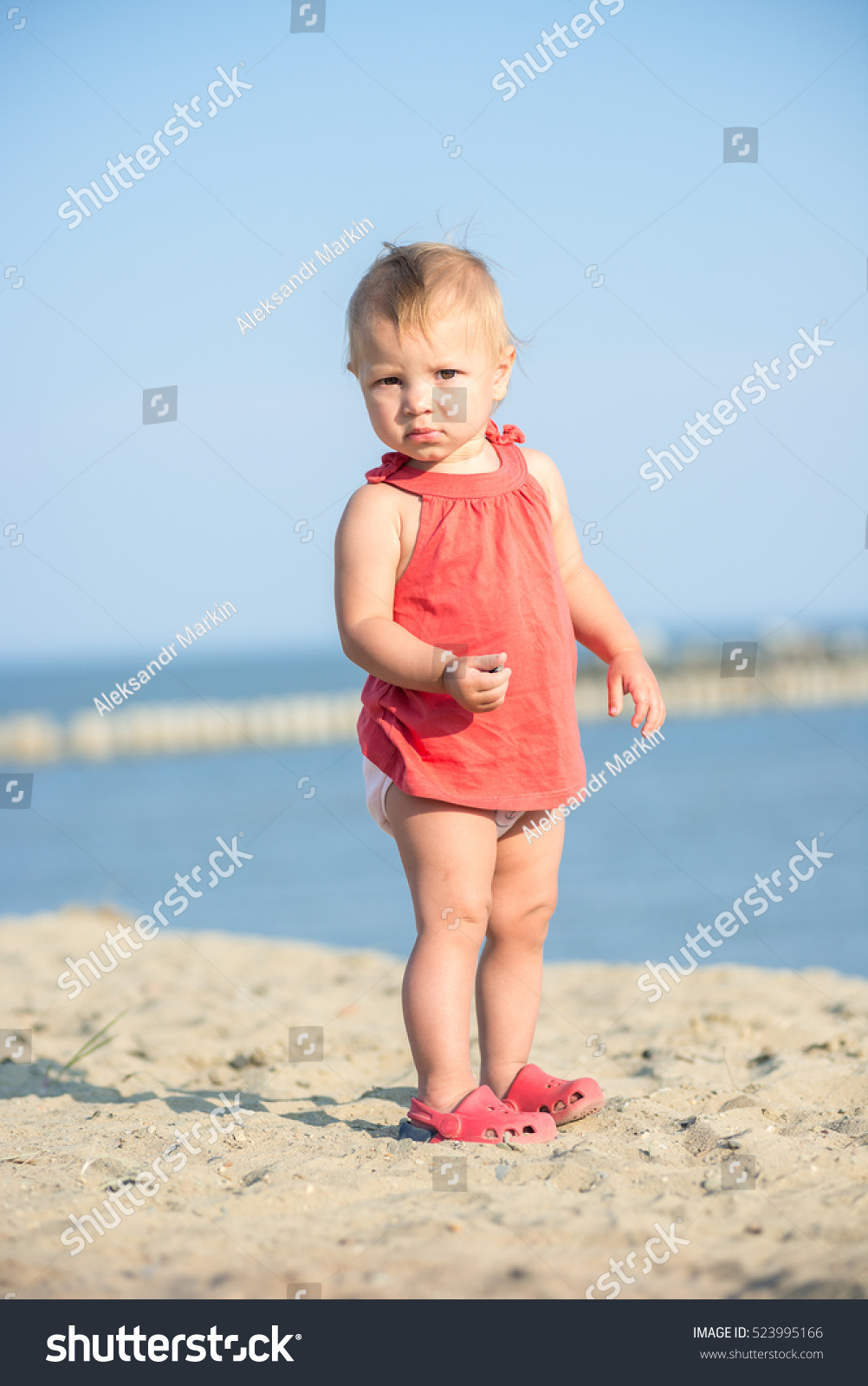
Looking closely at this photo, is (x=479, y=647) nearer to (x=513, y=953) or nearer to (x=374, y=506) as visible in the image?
(x=374, y=506)

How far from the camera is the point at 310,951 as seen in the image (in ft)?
16.7

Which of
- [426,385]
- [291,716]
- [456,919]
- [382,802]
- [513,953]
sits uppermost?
[426,385]

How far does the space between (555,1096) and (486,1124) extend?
0.23 meters

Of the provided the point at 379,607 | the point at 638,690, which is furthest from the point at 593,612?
the point at 379,607

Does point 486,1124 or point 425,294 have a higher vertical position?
point 425,294

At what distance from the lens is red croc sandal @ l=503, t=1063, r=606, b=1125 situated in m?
2.35

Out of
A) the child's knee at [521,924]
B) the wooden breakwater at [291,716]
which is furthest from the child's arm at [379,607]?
the wooden breakwater at [291,716]

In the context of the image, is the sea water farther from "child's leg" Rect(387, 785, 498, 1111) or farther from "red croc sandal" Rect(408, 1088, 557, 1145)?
"red croc sandal" Rect(408, 1088, 557, 1145)

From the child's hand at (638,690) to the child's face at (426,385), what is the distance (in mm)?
613

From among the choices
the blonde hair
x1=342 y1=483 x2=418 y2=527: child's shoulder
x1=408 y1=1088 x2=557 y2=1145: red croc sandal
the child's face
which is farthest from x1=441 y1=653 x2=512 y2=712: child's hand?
x1=408 y1=1088 x2=557 y2=1145: red croc sandal

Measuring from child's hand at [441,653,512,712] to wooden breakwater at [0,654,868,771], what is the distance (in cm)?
1801

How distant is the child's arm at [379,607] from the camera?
215 centimetres

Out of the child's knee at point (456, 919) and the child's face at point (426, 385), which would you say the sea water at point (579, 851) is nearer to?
the child's knee at point (456, 919)

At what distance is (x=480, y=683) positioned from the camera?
208cm
